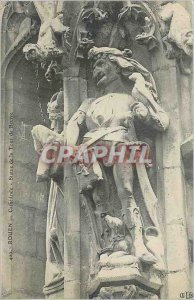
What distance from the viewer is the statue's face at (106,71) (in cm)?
1382

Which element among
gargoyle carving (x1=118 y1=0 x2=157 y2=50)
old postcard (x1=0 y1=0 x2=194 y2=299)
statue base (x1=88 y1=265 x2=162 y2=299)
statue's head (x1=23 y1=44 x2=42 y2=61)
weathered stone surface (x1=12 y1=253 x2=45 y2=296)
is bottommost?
statue base (x1=88 y1=265 x2=162 y2=299)

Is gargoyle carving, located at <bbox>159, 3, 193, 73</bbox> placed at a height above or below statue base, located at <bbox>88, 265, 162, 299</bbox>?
above

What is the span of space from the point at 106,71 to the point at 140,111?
62 cm

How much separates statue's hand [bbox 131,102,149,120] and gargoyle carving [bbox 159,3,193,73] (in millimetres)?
636

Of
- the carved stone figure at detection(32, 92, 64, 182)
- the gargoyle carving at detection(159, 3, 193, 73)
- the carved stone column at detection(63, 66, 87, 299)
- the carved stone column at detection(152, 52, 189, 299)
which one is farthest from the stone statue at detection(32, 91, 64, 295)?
the gargoyle carving at detection(159, 3, 193, 73)

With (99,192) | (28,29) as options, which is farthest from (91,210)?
(28,29)

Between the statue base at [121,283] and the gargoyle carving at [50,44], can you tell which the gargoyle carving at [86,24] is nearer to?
the gargoyle carving at [50,44]

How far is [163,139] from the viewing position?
13.6 meters

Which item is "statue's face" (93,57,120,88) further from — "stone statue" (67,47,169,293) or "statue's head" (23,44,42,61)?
"statue's head" (23,44,42,61)

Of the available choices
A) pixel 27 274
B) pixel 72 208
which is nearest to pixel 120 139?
pixel 72 208

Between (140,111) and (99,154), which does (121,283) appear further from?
(140,111)

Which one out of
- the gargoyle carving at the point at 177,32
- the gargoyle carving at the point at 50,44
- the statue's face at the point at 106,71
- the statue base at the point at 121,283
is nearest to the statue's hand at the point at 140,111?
the statue's face at the point at 106,71

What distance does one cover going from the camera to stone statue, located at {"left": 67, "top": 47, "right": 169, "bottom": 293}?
1309 cm

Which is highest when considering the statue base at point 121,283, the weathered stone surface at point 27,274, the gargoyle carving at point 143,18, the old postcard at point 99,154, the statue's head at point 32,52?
the gargoyle carving at point 143,18
